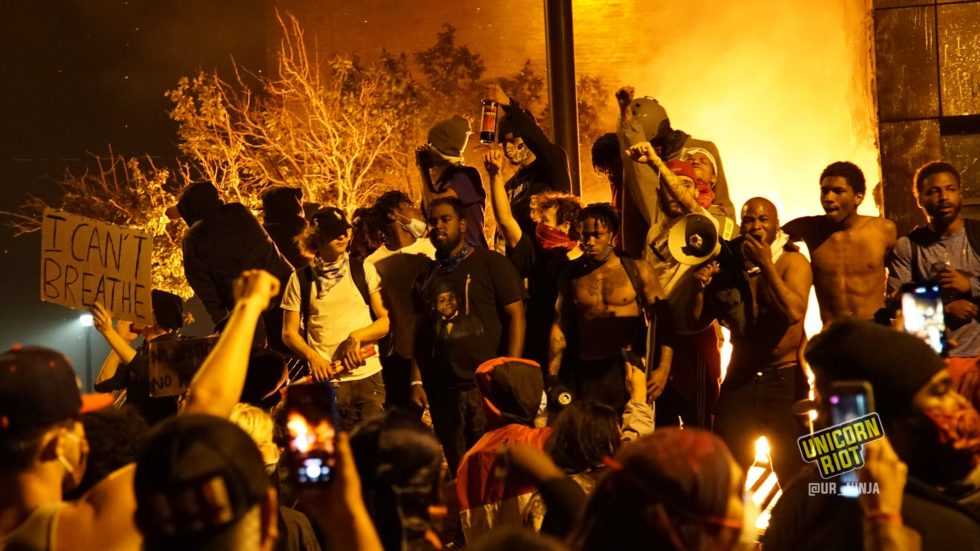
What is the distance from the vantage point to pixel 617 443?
17.6 feet

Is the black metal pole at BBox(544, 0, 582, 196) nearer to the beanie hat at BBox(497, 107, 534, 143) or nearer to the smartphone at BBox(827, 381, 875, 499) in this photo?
the beanie hat at BBox(497, 107, 534, 143)

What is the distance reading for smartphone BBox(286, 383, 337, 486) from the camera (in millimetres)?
2947

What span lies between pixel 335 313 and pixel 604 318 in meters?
1.81

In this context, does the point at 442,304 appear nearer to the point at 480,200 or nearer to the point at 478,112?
the point at 480,200

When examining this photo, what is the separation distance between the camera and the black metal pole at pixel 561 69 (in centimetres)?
919

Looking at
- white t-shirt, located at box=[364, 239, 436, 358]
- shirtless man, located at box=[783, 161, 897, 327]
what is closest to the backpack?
shirtless man, located at box=[783, 161, 897, 327]

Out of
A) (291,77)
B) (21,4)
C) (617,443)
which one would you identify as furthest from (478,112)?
(617,443)

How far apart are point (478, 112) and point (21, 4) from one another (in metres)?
16.4

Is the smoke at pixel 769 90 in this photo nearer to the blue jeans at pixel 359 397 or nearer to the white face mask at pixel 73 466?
the blue jeans at pixel 359 397

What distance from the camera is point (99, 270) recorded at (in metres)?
7.57

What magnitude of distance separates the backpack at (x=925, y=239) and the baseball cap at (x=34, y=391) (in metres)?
5.55

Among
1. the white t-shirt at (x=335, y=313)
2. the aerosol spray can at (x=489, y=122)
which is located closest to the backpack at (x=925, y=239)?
the aerosol spray can at (x=489, y=122)

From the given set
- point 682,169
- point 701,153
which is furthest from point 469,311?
point 701,153

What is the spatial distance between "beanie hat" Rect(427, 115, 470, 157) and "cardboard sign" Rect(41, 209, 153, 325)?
101 inches
